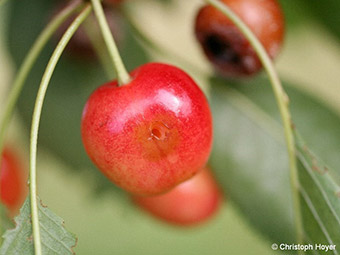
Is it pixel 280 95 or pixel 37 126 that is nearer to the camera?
pixel 37 126

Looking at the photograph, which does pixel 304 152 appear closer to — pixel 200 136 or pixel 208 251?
pixel 200 136

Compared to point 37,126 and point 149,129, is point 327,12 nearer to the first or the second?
point 149,129

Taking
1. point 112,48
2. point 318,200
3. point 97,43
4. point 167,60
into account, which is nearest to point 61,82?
point 97,43

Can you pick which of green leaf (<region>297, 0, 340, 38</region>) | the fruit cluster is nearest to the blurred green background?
green leaf (<region>297, 0, 340, 38</region>)

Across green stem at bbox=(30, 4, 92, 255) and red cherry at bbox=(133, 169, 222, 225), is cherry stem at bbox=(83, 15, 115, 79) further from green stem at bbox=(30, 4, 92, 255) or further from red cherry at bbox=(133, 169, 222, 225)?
green stem at bbox=(30, 4, 92, 255)

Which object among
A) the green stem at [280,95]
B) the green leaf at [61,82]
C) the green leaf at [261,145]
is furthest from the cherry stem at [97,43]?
the green stem at [280,95]

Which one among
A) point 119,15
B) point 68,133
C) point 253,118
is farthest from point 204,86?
point 68,133
